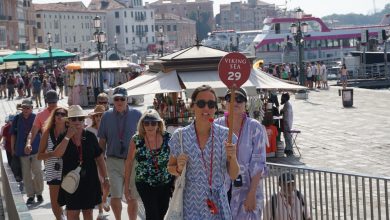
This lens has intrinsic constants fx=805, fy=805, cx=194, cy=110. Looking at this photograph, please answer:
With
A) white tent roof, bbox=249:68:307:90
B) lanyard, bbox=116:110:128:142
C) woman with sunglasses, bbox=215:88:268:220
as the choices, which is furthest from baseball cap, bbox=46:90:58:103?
white tent roof, bbox=249:68:307:90

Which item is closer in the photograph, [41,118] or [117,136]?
[117,136]

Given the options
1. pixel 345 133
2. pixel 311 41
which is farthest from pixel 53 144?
pixel 311 41

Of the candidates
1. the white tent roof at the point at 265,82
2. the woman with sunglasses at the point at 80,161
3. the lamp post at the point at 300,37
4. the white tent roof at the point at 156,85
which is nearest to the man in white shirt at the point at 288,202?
the woman with sunglasses at the point at 80,161

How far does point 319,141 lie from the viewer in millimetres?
19906

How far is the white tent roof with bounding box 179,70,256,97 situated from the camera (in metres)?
14.2

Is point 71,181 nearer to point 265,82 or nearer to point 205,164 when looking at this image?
point 205,164

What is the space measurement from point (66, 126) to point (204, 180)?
2969mm

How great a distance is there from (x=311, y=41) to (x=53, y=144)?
6885 cm

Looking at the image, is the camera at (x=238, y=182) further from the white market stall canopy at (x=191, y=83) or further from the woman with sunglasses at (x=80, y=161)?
the white market stall canopy at (x=191, y=83)

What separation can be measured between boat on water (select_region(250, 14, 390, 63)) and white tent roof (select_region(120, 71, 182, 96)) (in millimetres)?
57558

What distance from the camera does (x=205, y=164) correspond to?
5523mm

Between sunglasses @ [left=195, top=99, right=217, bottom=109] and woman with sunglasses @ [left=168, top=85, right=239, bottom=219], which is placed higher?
sunglasses @ [left=195, top=99, right=217, bottom=109]

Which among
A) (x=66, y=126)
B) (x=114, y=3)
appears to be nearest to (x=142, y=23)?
(x=114, y=3)

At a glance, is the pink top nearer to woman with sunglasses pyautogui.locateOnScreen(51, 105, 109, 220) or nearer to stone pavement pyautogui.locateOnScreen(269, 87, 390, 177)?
woman with sunglasses pyautogui.locateOnScreen(51, 105, 109, 220)
